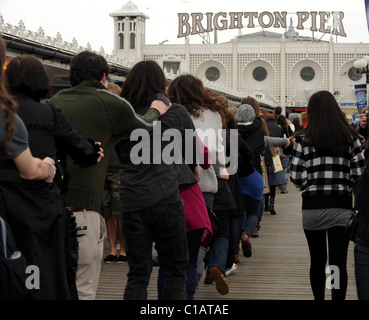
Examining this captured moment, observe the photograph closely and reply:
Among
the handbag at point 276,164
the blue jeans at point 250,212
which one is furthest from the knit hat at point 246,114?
the handbag at point 276,164

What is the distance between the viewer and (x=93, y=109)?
415 cm

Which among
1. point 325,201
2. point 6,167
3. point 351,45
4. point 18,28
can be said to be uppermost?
point 351,45

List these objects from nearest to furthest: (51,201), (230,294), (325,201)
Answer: (51,201) → (325,201) → (230,294)

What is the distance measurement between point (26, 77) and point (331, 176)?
7.61 feet

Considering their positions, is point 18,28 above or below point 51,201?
above

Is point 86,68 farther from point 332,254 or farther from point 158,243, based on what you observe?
point 332,254

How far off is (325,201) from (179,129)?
1.21 metres

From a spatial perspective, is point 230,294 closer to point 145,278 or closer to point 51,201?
point 145,278

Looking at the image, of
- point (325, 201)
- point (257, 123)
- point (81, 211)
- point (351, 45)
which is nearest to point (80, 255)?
point (81, 211)

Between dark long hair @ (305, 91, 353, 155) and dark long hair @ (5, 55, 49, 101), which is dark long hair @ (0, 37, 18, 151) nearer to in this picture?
dark long hair @ (5, 55, 49, 101)

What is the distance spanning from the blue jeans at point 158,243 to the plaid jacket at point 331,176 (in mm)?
1104

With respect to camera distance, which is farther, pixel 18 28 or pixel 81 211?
pixel 18 28

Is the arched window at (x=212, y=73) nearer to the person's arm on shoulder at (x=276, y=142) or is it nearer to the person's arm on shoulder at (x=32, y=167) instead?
the person's arm on shoulder at (x=276, y=142)
